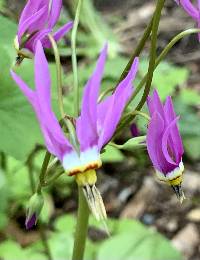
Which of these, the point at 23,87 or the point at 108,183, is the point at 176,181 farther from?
the point at 108,183

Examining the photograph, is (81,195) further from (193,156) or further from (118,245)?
(193,156)

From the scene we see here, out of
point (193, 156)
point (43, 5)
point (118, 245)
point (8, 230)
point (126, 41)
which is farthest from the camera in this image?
point (126, 41)

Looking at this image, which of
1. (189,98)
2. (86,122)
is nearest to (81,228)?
(86,122)

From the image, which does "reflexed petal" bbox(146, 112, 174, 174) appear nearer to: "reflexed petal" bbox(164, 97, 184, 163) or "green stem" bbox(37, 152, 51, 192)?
"reflexed petal" bbox(164, 97, 184, 163)

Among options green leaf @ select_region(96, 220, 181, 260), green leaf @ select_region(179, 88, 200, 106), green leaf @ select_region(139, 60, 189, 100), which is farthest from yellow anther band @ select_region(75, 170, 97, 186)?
green leaf @ select_region(179, 88, 200, 106)

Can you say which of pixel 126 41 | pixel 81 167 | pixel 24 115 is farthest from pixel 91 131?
pixel 126 41

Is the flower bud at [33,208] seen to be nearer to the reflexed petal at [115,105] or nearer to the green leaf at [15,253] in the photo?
the reflexed petal at [115,105]

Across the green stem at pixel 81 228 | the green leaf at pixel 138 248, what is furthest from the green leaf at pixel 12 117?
the green leaf at pixel 138 248
